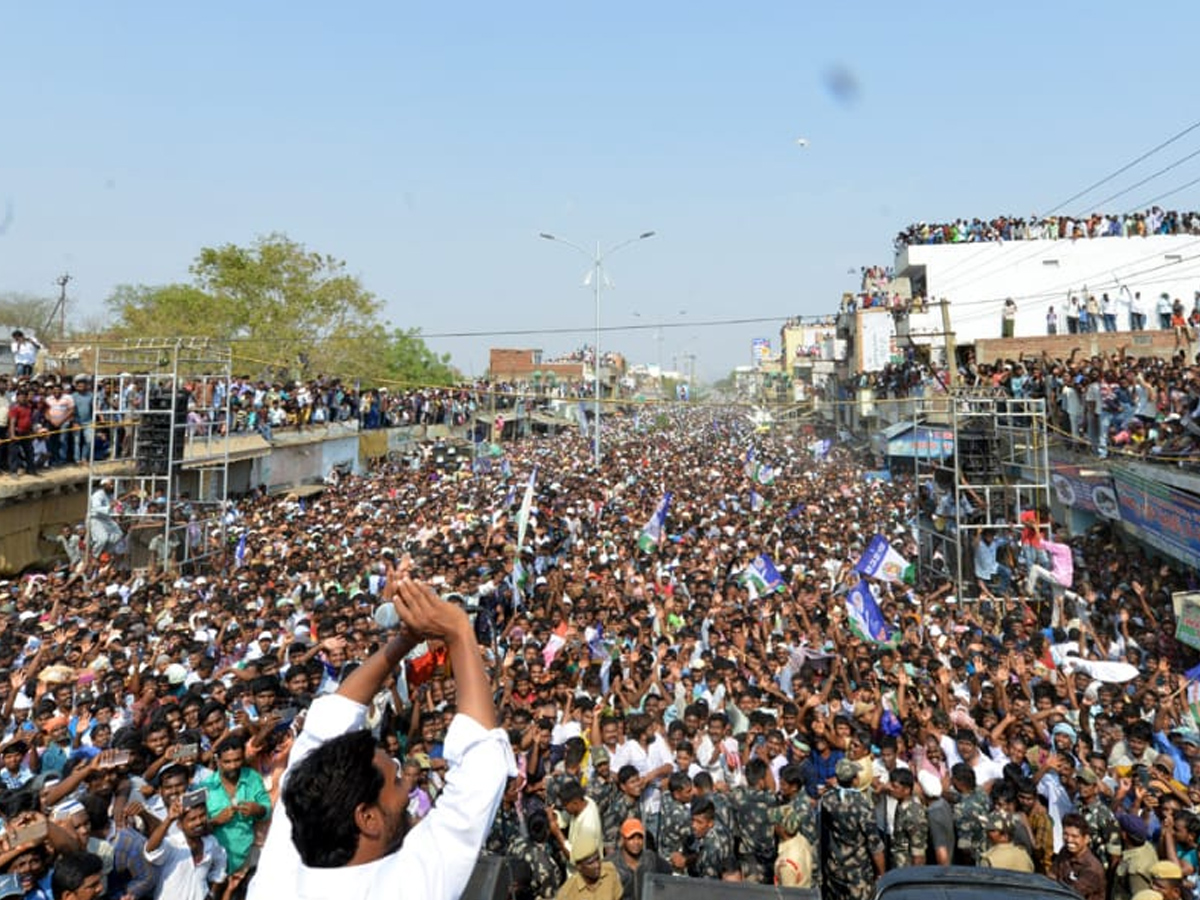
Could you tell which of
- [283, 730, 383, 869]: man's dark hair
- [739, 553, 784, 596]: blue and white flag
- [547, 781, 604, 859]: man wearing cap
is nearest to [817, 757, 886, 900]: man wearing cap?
[547, 781, 604, 859]: man wearing cap

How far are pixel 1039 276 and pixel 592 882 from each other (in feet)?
108

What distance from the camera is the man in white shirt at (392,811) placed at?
1725mm

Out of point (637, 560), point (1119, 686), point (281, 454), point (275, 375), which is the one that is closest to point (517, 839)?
point (1119, 686)

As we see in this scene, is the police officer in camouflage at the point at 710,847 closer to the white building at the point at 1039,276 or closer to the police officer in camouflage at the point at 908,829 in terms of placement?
the police officer in camouflage at the point at 908,829

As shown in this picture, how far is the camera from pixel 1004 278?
3300cm

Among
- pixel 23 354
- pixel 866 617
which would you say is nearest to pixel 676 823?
pixel 866 617

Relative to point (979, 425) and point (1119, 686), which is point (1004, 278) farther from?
point (1119, 686)

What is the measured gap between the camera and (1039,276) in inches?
1284

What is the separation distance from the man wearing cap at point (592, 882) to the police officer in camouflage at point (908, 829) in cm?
171

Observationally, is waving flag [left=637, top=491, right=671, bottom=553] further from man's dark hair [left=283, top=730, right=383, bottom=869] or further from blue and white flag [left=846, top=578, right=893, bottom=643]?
man's dark hair [left=283, top=730, right=383, bottom=869]

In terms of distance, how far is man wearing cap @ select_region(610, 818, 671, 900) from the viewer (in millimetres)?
4859

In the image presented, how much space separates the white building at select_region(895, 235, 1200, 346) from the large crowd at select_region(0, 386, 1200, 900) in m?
20.7

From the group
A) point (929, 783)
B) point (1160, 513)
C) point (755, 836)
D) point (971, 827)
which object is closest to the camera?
point (971, 827)

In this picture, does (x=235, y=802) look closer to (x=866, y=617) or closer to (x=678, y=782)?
(x=678, y=782)
